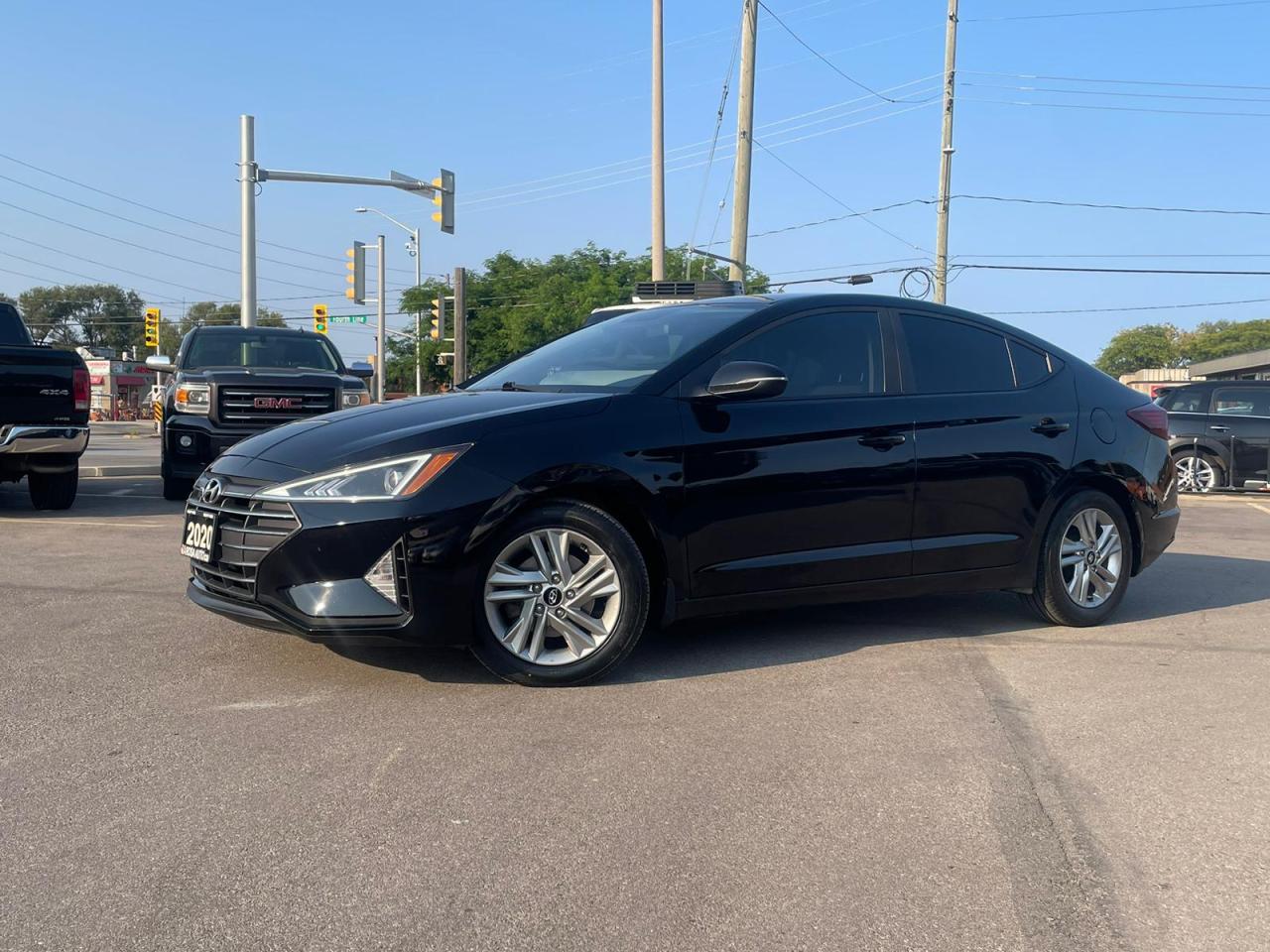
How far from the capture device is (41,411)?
1027cm

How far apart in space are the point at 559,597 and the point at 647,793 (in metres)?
1.26

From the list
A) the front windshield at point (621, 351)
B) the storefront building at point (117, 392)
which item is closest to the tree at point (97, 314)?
the storefront building at point (117, 392)

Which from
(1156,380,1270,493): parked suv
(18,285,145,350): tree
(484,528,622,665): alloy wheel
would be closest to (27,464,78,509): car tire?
(484,528,622,665): alloy wheel

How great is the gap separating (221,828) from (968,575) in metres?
3.80

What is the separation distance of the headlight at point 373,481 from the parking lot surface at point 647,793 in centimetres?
77

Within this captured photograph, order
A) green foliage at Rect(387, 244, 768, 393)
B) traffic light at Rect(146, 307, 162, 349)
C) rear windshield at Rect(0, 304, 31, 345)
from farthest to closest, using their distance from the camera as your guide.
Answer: green foliage at Rect(387, 244, 768, 393)
traffic light at Rect(146, 307, 162, 349)
rear windshield at Rect(0, 304, 31, 345)

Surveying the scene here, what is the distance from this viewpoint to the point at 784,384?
518 cm

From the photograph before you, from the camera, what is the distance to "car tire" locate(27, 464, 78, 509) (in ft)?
35.9

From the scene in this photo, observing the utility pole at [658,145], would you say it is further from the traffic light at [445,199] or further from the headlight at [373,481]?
the headlight at [373,481]

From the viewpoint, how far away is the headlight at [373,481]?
4.59 m

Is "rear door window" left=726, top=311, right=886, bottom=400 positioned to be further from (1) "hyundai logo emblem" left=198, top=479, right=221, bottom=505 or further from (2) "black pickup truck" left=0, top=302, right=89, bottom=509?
(2) "black pickup truck" left=0, top=302, right=89, bottom=509

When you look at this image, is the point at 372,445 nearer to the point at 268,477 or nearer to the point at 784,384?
the point at 268,477

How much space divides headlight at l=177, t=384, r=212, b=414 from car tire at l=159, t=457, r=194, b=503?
0.62 m

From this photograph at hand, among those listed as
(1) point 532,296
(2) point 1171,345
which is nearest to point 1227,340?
(2) point 1171,345
